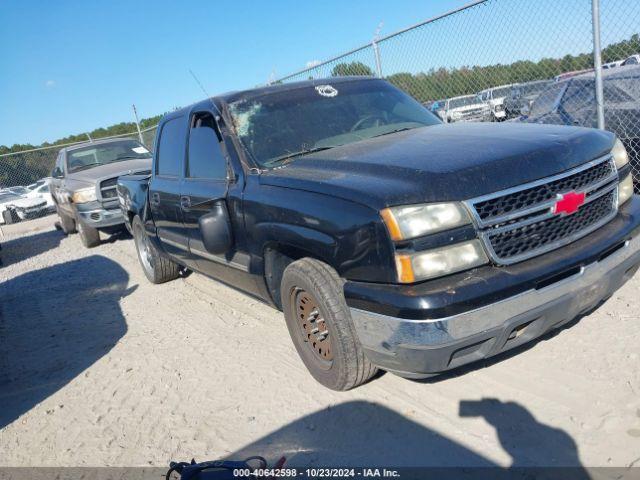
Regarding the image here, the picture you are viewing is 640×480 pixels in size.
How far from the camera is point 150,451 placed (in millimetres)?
3047

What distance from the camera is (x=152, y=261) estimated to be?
6.33 metres

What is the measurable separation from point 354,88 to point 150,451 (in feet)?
9.65

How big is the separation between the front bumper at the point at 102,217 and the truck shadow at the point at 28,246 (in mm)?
2276

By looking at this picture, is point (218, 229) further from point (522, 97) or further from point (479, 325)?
point (522, 97)

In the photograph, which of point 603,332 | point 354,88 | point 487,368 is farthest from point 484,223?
point 354,88

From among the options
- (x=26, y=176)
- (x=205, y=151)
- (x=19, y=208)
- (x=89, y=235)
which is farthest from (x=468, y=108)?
(x=26, y=176)

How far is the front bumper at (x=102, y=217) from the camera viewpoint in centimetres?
919

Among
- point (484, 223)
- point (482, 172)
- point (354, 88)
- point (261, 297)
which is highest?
point (354, 88)

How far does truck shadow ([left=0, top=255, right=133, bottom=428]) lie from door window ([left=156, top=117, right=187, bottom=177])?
61.9 inches

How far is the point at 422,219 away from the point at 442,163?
414mm

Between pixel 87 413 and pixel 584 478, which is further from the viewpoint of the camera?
pixel 87 413

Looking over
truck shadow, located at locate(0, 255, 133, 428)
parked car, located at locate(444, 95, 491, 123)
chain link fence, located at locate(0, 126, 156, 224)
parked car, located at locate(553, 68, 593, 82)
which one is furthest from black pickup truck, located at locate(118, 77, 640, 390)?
chain link fence, located at locate(0, 126, 156, 224)

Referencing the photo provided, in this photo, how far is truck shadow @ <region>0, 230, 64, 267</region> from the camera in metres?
10.9

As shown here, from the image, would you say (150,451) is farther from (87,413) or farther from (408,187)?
(408,187)
